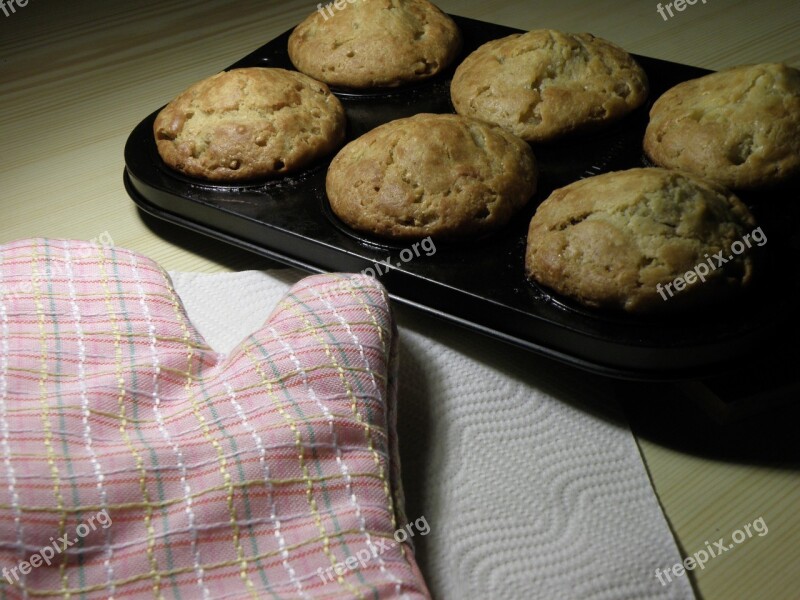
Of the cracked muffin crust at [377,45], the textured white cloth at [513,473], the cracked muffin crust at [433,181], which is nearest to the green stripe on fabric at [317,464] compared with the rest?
the textured white cloth at [513,473]

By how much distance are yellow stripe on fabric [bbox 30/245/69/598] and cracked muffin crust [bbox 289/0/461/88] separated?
75cm

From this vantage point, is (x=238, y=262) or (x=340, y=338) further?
(x=238, y=262)

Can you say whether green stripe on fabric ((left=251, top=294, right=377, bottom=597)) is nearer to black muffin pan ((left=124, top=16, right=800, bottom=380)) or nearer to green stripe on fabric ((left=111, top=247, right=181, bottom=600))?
green stripe on fabric ((left=111, top=247, right=181, bottom=600))

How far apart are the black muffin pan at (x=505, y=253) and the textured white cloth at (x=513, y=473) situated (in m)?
0.07

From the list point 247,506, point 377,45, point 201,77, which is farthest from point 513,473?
point 201,77

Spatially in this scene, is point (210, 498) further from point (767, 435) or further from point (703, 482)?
point (767, 435)

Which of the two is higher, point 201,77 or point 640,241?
point 640,241

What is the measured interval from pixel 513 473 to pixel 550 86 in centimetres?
76

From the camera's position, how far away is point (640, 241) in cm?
115

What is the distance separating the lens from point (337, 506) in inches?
35.7

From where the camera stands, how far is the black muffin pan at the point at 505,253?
1.11 metres

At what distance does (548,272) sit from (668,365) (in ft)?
0.67

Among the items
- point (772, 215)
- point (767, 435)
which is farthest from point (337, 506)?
point (772, 215)

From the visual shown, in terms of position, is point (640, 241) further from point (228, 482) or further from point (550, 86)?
point (228, 482)
